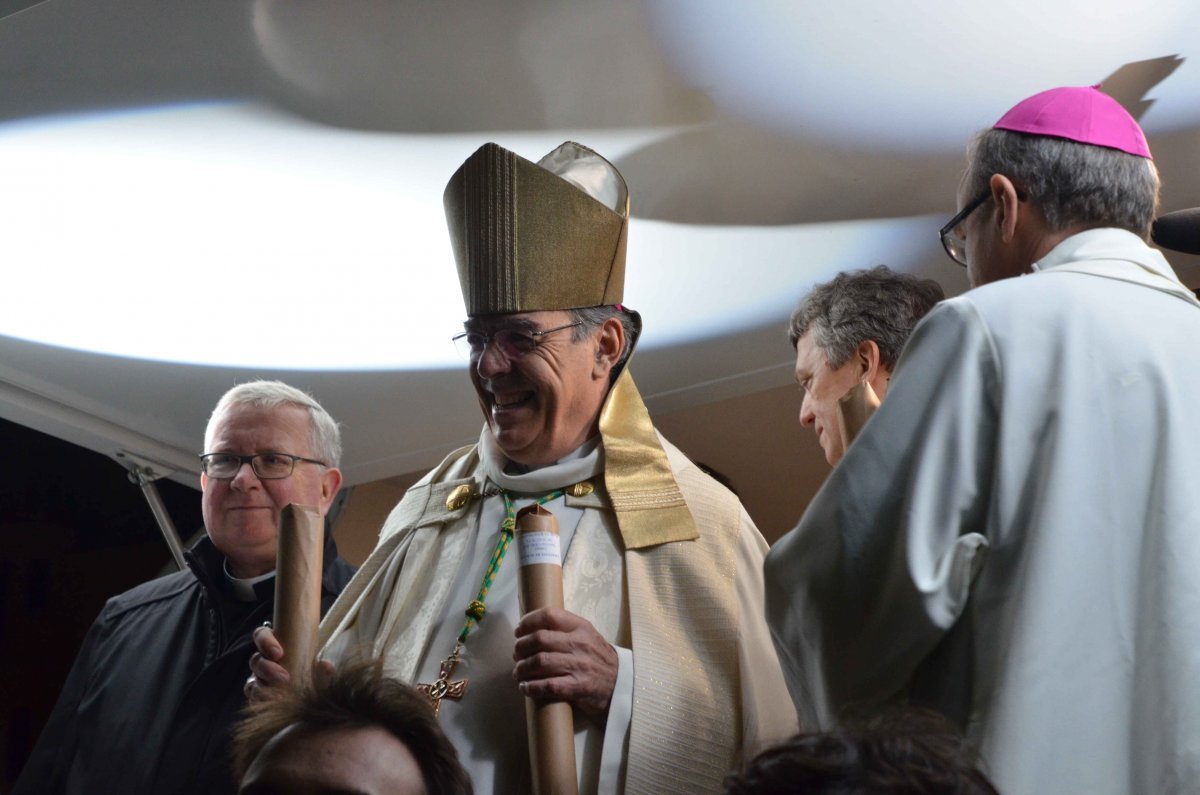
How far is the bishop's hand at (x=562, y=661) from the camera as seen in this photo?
254 centimetres

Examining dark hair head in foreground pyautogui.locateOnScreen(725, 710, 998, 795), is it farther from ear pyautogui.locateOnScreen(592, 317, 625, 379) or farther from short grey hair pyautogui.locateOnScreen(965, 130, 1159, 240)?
ear pyautogui.locateOnScreen(592, 317, 625, 379)

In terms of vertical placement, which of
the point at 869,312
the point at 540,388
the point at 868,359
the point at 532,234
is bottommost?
the point at 868,359

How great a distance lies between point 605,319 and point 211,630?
1435 mm

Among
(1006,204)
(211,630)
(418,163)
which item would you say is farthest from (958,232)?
(418,163)

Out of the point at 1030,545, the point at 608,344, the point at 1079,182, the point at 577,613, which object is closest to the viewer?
the point at 1030,545

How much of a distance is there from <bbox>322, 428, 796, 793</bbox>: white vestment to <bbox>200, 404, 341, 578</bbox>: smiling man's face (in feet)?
1.30

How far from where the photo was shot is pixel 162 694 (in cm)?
366

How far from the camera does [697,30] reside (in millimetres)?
4016

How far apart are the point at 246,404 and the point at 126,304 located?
75.3 inches

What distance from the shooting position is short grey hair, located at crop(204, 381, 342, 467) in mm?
3779

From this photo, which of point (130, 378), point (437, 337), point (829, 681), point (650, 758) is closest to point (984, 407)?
point (829, 681)

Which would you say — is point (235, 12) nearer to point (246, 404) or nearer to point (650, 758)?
point (246, 404)

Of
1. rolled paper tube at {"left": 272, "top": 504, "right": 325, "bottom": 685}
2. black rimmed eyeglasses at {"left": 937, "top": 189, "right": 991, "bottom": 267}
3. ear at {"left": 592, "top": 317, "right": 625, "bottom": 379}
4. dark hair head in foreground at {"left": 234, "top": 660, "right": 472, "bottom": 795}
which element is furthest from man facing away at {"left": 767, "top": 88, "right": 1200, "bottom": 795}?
ear at {"left": 592, "top": 317, "right": 625, "bottom": 379}

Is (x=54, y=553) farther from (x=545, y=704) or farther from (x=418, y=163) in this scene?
(x=545, y=704)
